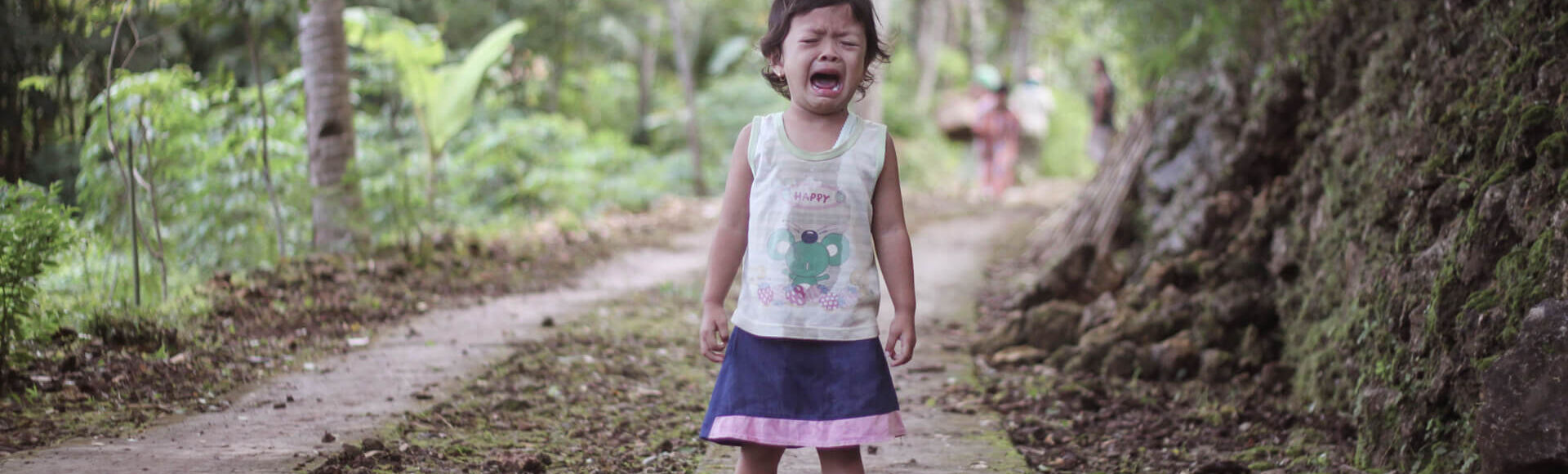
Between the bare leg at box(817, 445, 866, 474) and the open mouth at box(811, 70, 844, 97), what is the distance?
866 mm

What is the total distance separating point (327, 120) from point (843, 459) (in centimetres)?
498

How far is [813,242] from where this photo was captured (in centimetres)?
270

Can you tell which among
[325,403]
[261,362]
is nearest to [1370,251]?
[325,403]

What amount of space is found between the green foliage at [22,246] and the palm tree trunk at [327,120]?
7.79 ft

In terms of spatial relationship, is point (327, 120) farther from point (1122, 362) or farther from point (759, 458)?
point (759, 458)

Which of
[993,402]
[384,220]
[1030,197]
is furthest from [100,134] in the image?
[1030,197]

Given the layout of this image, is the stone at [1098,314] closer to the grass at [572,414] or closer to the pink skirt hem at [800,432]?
the grass at [572,414]

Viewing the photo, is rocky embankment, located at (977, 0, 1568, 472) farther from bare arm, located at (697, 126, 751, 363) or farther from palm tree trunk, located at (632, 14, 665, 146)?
palm tree trunk, located at (632, 14, 665, 146)

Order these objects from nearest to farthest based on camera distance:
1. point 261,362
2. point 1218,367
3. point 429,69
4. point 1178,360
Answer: point 261,362, point 1218,367, point 1178,360, point 429,69

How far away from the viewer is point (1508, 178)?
3402 mm

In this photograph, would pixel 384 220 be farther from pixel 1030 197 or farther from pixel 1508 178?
pixel 1030 197

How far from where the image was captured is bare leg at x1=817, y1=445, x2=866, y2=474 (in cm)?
278

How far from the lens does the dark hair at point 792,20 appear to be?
2748 mm

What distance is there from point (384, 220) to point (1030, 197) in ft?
32.4
